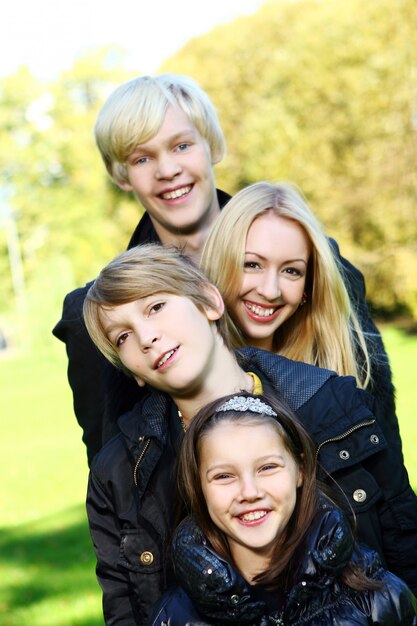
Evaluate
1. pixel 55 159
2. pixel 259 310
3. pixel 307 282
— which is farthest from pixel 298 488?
pixel 55 159

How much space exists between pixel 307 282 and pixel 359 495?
99 centimetres

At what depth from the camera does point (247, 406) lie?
2758 mm

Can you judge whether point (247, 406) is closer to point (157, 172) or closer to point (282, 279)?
point (282, 279)

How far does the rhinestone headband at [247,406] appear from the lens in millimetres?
2752

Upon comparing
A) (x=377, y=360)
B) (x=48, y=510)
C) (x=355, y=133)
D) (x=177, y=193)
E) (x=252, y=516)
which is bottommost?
(x=48, y=510)

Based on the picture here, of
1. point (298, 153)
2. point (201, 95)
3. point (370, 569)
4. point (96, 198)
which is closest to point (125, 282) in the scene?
point (370, 569)

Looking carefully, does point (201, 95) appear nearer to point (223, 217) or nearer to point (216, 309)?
point (223, 217)

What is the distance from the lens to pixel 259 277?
11.3 ft

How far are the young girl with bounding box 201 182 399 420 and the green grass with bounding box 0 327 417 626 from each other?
260cm

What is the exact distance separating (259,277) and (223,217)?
26cm

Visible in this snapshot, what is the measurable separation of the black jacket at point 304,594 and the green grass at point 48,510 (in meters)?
3.02

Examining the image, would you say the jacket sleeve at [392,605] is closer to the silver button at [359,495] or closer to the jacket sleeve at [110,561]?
the silver button at [359,495]

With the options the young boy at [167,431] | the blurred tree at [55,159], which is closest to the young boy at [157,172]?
the young boy at [167,431]

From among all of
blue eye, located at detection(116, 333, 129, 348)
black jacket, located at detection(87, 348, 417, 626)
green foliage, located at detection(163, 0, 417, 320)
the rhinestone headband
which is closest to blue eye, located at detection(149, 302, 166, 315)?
blue eye, located at detection(116, 333, 129, 348)
